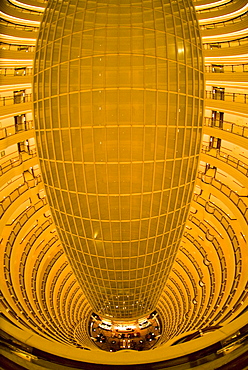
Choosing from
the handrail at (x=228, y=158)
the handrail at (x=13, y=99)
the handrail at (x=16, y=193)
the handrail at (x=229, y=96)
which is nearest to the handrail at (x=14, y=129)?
the handrail at (x=13, y=99)

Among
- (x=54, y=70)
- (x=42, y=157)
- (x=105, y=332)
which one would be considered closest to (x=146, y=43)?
(x=54, y=70)

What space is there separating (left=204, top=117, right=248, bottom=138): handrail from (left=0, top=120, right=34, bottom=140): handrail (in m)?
11.4

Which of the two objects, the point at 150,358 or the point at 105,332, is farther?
the point at 105,332

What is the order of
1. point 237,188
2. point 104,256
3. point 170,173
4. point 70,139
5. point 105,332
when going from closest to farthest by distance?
point 70,139, point 170,173, point 104,256, point 237,188, point 105,332

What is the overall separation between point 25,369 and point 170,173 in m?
7.63

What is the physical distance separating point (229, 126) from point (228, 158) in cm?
210

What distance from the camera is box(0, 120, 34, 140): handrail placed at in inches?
623

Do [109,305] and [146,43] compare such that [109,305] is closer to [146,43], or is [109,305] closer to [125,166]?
[125,166]

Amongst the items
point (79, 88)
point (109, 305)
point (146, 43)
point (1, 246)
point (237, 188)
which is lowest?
point (109, 305)

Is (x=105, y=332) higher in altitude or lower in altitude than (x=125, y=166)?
lower

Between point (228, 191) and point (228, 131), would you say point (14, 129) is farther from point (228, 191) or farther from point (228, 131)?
point (228, 191)

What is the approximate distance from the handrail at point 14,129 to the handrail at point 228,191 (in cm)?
1284

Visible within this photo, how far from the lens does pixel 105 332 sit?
22.6 meters

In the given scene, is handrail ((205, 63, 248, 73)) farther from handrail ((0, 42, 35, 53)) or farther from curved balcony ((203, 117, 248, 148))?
handrail ((0, 42, 35, 53))
